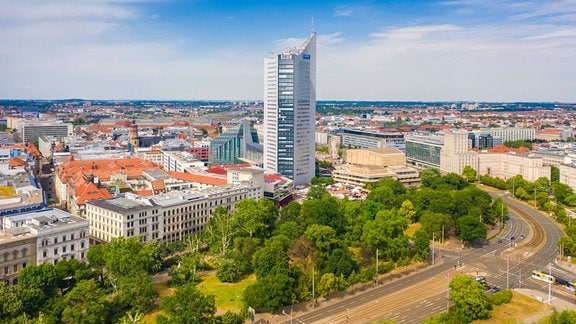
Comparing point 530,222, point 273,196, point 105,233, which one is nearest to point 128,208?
point 105,233

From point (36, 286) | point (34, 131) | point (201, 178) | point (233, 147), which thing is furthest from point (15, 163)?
point (34, 131)

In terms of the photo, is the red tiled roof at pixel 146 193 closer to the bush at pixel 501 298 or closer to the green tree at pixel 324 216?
the green tree at pixel 324 216

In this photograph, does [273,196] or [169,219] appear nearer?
[169,219]

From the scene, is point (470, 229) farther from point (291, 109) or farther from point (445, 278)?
point (291, 109)

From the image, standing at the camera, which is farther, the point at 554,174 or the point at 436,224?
the point at 554,174

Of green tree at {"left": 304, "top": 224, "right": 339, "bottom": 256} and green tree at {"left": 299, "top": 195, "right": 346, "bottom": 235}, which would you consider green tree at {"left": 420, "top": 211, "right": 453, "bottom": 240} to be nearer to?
green tree at {"left": 299, "top": 195, "right": 346, "bottom": 235}

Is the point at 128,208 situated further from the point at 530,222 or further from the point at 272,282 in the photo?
the point at 530,222

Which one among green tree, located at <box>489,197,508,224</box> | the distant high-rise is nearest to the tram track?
green tree, located at <box>489,197,508,224</box>
